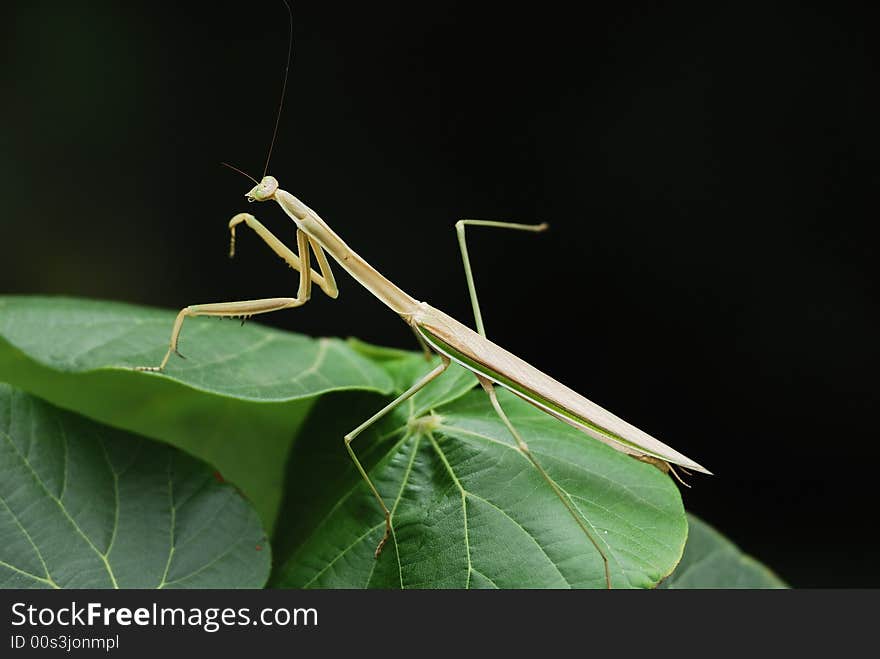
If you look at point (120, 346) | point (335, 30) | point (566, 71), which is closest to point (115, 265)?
point (335, 30)

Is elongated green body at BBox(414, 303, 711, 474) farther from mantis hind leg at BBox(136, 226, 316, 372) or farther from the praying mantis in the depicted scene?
mantis hind leg at BBox(136, 226, 316, 372)

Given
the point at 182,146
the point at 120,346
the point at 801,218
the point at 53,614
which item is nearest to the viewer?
the point at 53,614

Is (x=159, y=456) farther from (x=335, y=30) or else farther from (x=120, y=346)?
(x=335, y=30)

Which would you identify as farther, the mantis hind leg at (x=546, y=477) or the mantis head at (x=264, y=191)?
the mantis head at (x=264, y=191)

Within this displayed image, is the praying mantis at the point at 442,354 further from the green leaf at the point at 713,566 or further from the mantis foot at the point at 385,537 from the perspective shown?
the green leaf at the point at 713,566

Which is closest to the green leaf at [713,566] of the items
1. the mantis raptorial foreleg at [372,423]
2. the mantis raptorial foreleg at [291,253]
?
the mantis raptorial foreleg at [372,423]

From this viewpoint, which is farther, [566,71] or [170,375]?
[566,71]
